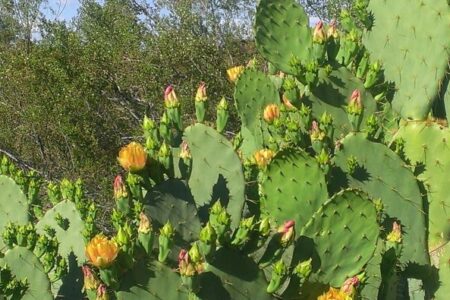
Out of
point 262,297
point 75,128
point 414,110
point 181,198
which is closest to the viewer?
point 262,297

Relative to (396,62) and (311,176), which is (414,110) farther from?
(311,176)

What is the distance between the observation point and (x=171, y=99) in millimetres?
1974

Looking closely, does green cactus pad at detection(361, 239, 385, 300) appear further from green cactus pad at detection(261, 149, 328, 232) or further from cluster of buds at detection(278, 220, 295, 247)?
cluster of buds at detection(278, 220, 295, 247)

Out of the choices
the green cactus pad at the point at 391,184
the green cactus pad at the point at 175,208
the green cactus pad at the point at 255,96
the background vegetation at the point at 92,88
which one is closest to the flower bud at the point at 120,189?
the green cactus pad at the point at 175,208

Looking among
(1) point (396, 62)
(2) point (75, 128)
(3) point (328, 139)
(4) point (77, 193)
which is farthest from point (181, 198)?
(2) point (75, 128)

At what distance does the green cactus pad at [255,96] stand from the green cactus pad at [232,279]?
121 centimetres

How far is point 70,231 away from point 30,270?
19.3 inches

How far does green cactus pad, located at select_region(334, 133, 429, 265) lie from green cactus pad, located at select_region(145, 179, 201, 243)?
50 centimetres

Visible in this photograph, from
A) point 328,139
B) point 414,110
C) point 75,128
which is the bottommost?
point 328,139

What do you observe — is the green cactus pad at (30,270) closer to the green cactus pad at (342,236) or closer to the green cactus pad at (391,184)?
the green cactus pad at (342,236)

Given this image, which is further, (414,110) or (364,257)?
(414,110)

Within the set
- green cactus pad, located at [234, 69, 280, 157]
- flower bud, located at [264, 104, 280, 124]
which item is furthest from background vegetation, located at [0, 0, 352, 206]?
flower bud, located at [264, 104, 280, 124]

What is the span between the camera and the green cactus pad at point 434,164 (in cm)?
225

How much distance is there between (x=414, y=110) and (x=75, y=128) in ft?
21.1
